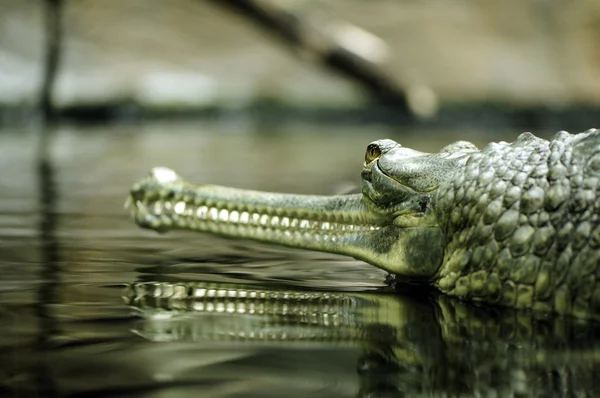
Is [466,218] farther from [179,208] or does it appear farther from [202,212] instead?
[179,208]

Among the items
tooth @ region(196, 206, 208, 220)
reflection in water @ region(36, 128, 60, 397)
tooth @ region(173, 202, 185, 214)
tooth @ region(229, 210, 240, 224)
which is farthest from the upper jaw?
reflection in water @ region(36, 128, 60, 397)

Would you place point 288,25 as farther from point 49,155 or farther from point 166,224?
point 166,224

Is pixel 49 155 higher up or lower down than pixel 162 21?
lower down

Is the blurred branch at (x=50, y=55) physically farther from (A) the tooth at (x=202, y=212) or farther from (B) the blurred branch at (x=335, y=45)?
(A) the tooth at (x=202, y=212)

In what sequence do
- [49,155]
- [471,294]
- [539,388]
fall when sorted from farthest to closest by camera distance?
[49,155], [471,294], [539,388]

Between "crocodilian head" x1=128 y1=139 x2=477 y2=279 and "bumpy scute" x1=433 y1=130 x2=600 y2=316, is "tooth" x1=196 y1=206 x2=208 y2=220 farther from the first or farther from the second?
"bumpy scute" x1=433 y1=130 x2=600 y2=316

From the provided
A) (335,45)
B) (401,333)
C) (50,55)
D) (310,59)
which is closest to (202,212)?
(401,333)

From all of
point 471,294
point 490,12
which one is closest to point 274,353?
point 471,294
